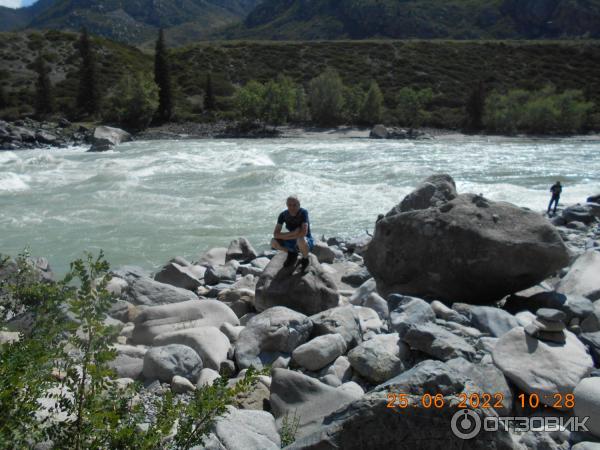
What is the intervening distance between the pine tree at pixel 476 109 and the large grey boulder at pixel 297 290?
191ft

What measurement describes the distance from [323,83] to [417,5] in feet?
497

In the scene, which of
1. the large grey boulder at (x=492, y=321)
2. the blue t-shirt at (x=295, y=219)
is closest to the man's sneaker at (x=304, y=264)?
the blue t-shirt at (x=295, y=219)

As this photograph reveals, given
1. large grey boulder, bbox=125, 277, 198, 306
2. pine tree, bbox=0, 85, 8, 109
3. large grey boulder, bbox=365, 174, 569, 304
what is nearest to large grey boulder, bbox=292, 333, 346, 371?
large grey boulder, bbox=365, 174, 569, 304

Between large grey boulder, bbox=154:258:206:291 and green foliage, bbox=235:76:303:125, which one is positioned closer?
large grey boulder, bbox=154:258:206:291

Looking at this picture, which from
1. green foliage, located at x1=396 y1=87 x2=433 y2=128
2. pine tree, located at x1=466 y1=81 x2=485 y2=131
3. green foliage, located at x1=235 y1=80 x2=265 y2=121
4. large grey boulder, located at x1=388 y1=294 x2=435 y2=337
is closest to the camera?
large grey boulder, located at x1=388 y1=294 x2=435 y2=337

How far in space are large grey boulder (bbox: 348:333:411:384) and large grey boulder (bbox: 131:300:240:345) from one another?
2.10m

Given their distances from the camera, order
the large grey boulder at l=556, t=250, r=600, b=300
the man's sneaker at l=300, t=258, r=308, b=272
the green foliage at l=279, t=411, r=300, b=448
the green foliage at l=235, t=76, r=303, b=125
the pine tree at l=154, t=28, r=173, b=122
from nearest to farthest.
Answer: the green foliage at l=279, t=411, r=300, b=448, the large grey boulder at l=556, t=250, r=600, b=300, the man's sneaker at l=300, t=258, r=308, b=272, the green foliage at l=235, t=76, r=303, b=125, the pine tree at l=154, t=28, r=173, b=122

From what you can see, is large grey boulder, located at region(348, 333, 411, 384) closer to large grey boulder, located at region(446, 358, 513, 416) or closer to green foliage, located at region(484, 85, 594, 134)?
large grey boulder, located at region(446, 358, 513, 416)

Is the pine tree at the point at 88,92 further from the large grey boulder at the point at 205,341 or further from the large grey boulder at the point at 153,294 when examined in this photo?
the large grey boulder at the point at 205,341

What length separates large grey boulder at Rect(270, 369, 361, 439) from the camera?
156 inches

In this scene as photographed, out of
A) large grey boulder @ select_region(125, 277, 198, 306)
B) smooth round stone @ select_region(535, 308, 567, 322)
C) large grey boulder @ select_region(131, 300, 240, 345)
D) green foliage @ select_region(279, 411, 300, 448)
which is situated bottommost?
large grey boulder @ select_region(125, 277, 198, 306)

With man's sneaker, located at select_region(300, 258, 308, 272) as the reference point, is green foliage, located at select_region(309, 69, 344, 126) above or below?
above

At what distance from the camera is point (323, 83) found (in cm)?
6212

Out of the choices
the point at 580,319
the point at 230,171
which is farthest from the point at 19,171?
the point at 580,319
